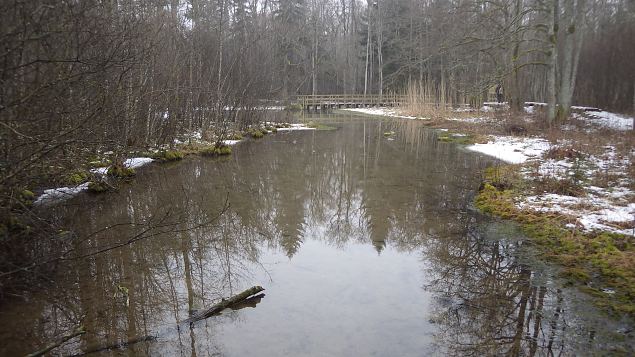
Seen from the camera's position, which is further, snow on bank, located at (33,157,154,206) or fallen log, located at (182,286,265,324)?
snow on bank, located at (33,157,154,206)

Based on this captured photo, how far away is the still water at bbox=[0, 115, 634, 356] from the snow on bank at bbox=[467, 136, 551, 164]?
Result: 12.0 ft

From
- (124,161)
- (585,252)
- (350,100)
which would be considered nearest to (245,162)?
(124,161)

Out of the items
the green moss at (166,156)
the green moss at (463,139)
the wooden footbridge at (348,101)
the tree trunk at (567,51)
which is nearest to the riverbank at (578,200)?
the green moss at (463,139)

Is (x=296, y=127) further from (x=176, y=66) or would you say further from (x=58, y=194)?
(x=58, y=194)

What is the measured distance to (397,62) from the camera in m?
45.5

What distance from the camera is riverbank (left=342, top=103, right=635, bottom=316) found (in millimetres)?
4629

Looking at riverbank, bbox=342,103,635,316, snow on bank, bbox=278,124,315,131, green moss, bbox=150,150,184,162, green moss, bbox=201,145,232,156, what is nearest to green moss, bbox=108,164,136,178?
green moss, bbox=150,150,184,162

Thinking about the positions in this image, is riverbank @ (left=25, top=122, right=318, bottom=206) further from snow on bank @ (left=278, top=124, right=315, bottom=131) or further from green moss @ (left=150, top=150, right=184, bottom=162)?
snow on bank @ (left=278, top=124, right=315, bottom=131)

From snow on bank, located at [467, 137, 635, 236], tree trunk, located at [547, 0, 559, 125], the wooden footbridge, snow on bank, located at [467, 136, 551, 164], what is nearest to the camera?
snow on bank, located at [467, 137, 635, 236]

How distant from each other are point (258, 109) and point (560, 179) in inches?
641

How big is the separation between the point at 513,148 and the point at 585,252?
917 centimetres

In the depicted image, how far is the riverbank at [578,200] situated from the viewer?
4629mm

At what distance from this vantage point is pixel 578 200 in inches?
267

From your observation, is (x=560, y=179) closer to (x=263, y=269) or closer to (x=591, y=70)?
(x=263, y=269)
